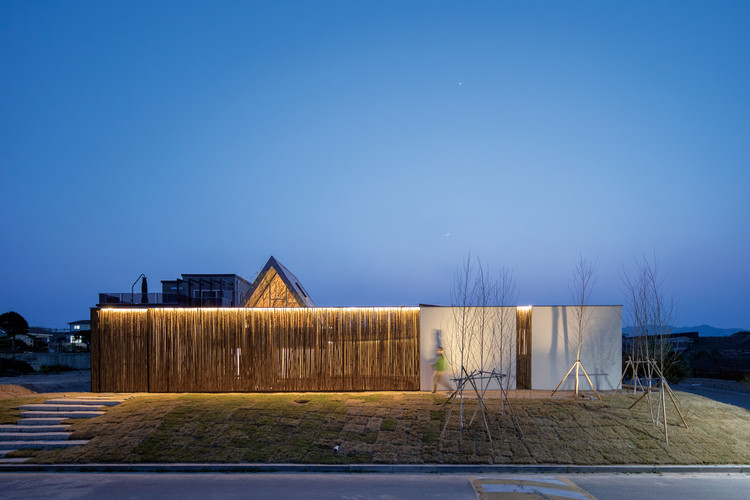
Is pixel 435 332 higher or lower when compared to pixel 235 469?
higher

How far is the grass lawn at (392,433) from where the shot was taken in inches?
395

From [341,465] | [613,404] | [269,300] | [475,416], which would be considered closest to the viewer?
[341,465]

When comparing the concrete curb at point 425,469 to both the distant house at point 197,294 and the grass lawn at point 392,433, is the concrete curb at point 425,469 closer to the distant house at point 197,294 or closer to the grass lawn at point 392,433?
the grass lawn at point 392,433

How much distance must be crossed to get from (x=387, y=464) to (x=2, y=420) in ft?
33.2

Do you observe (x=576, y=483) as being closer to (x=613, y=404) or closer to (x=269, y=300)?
(x=613, y=404)

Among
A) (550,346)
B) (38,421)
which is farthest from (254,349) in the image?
(550,346)

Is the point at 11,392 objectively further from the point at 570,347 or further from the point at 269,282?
the point at 570,347

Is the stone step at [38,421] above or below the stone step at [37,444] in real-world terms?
above

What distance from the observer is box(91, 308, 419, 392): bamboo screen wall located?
49.5 ft

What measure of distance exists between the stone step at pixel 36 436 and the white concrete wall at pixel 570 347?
496 inches

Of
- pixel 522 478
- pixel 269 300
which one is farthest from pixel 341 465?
pixel 269 300

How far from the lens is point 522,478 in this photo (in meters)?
9.12

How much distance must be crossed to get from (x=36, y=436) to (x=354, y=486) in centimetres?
811

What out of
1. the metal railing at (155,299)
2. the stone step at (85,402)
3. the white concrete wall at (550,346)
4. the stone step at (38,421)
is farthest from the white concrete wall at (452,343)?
the metal railing at (155,299)
